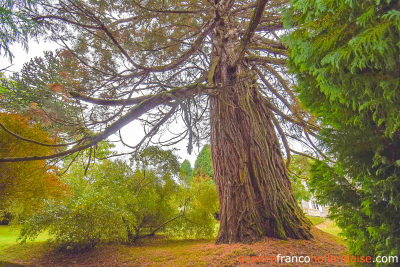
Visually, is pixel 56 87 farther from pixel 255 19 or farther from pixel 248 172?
pixel 248 172

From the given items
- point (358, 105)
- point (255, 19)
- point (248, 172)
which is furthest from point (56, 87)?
point (358, 105)

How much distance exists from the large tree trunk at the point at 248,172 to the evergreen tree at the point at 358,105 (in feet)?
4.47

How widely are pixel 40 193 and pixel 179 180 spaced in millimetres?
3791

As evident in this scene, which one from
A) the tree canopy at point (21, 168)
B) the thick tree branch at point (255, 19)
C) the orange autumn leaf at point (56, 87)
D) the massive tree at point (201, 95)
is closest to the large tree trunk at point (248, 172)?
the massive tree at point (201, 95)

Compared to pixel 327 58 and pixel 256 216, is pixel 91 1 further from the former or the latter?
pixel 256 216

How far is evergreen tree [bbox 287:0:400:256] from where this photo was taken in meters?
0.88

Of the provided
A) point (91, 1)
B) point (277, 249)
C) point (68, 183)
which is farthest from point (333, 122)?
point (68, 183)

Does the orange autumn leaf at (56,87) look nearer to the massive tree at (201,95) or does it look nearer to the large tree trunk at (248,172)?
the massive tree at (201,95)

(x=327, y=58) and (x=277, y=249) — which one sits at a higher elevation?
(x=327, y=58)

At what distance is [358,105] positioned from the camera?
109 cm

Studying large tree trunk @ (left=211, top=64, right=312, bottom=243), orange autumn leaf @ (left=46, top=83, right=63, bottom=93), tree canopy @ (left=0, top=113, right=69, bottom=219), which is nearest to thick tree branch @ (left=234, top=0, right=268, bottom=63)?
large tree trunk @ (left=211, top=64, right=312, bottom=243)

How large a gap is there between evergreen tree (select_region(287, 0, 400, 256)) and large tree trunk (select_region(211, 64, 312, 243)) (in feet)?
4.47

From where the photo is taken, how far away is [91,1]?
2.80 m

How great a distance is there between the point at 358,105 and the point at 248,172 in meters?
1.90
